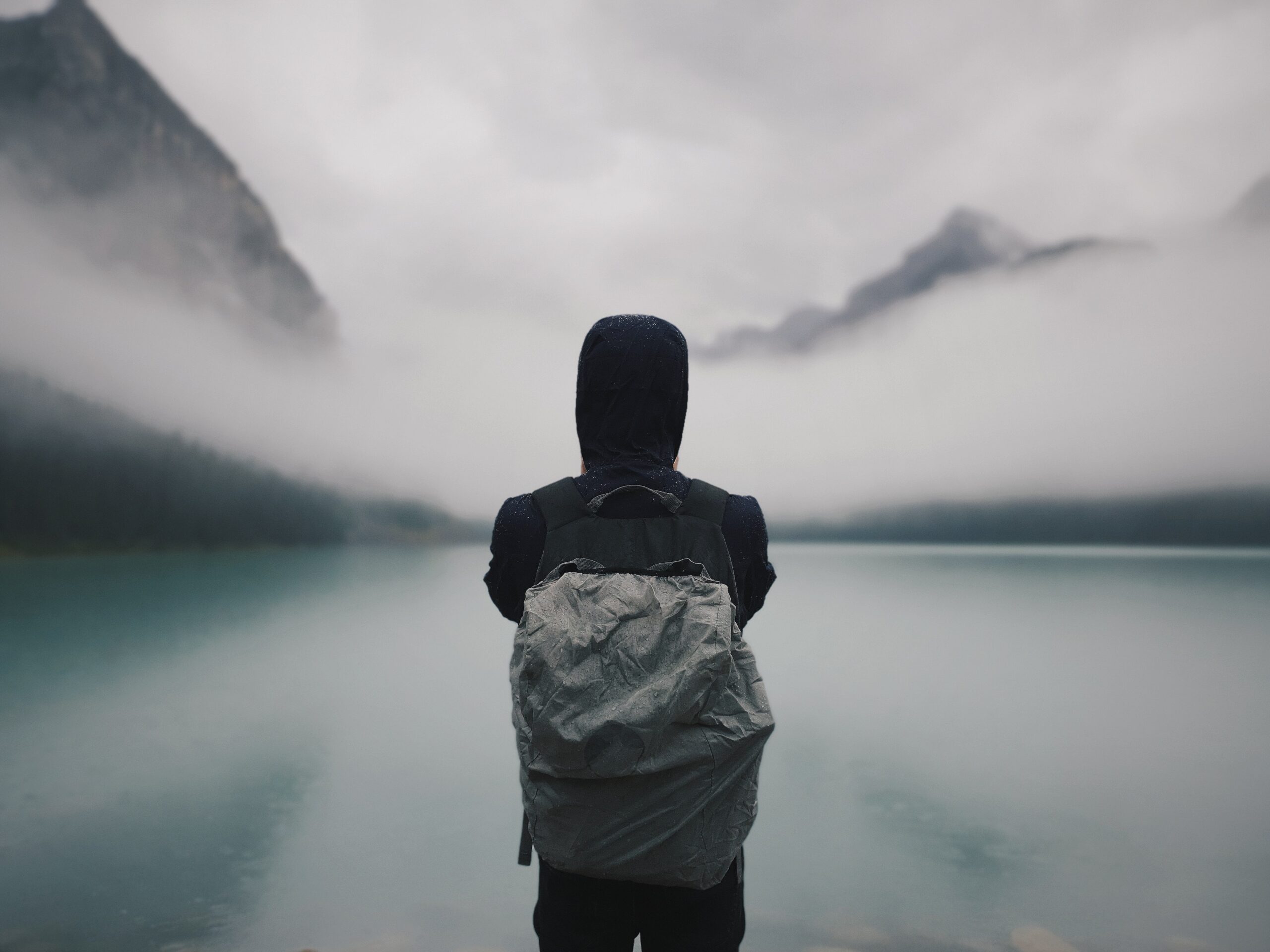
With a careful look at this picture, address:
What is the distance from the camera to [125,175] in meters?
128

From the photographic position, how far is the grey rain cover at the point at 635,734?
121cm

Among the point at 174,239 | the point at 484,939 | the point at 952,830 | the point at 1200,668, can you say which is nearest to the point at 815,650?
the point at 1200,668

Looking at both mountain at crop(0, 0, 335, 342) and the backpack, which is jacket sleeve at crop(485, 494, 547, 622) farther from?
mountain at crop(0, 0, 335, 342)

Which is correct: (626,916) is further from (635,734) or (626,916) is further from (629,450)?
(629,450)

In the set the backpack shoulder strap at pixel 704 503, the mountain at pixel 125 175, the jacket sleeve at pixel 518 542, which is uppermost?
the mountain at pixel 125 175

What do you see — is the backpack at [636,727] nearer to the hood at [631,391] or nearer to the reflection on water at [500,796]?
the hood at [631,391]

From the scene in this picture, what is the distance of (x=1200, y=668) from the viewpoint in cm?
1555

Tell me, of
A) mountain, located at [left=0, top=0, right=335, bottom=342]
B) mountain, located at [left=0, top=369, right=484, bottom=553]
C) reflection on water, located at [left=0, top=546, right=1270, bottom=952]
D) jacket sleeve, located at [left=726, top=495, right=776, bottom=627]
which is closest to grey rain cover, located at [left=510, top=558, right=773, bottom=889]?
jacket sleeve, located at [left=726, top=495, right=776, bottom=627]

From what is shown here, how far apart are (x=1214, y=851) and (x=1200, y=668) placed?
42.9 ft

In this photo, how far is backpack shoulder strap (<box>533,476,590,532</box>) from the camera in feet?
4.59

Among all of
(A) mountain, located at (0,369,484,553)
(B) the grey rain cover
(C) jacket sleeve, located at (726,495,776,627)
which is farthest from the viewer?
(A) mountain, located at (0,369,484,553)

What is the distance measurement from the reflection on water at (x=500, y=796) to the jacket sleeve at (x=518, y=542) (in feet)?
10.2

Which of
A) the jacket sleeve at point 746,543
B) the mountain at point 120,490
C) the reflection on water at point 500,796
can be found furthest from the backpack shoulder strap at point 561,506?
the mountain at point 120,490

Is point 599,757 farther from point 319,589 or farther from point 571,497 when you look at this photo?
point 319,589
